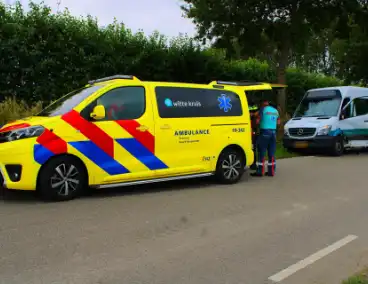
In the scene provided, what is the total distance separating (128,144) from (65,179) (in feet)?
3.94

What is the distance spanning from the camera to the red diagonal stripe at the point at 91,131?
6922 millimetres

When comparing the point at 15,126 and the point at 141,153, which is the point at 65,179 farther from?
the point at 141,153

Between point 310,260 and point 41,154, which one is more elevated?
point 41,154

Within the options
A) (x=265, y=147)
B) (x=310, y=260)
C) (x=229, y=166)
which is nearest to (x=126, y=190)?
(x=229, y=166)

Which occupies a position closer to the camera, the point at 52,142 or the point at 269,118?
the point at 52,142

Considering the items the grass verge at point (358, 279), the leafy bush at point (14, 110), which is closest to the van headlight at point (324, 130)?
the leafy bush at point (14, 110)

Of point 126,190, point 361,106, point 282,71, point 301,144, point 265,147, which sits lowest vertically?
point 126,190

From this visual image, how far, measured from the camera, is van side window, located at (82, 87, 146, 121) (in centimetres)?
728

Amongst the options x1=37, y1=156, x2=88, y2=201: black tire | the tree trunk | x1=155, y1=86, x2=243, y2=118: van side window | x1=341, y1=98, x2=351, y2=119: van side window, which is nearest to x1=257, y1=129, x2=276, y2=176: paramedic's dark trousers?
x1=155, y1=86, x2=243, y2=118: van side window

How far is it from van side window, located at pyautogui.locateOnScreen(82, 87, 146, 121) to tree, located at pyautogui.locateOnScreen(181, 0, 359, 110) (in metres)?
9.98

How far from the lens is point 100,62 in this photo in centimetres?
1350

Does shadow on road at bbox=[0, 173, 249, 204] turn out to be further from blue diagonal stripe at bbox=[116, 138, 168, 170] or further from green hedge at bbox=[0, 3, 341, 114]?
green hedge at bbox=[0, 3, 341, 114]

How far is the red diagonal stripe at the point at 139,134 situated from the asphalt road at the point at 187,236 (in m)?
0.87

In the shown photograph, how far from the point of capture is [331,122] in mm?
14711
